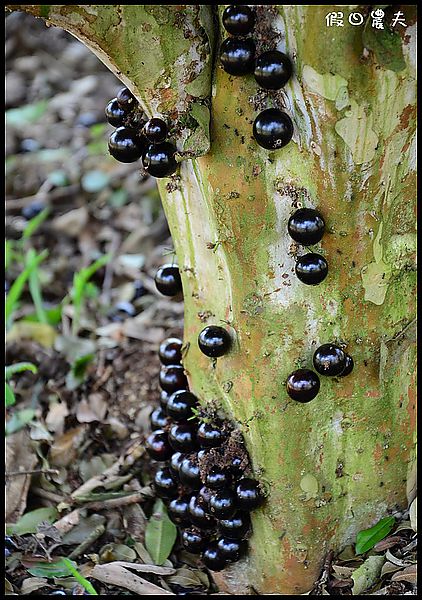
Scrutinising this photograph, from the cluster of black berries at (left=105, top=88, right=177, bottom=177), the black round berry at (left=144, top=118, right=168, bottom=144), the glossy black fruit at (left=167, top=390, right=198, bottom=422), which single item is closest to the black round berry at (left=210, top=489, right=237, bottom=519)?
the glossy black fruit at (left=167, top=390, right=198, bottom=422)

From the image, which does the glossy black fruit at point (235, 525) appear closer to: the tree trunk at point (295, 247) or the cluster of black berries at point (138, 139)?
the tree trunk at point (295, 247)

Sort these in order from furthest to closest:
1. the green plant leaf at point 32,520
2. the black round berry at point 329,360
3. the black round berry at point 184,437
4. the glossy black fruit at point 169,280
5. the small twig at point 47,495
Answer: the small twig at point 47,495, the green plant leaf at point 32,520, the glossy black fruit at point 169,280, the black round berry at point 184,437, the black round berry at point 329,360

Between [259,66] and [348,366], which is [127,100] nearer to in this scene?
[259,66]

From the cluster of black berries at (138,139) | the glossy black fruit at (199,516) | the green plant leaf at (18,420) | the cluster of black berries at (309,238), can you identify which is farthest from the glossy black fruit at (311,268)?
the green plant leaf at (18,420)

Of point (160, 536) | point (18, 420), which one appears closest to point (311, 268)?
point (160, 536)

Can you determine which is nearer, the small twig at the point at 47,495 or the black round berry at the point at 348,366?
the black round berry at the point at 348,366

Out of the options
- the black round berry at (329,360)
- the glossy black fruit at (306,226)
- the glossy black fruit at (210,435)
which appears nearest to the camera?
the glossy black fruit at (306,226)
